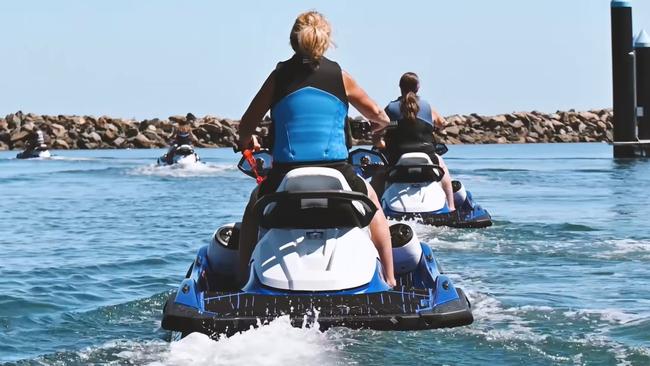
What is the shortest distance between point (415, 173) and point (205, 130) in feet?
214

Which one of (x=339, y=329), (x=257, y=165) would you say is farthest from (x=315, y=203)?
(x=257, y=165)

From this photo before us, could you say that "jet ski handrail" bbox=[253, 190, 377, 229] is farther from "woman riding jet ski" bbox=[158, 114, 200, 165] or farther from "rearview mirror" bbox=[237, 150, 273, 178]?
"woman riding jet ski" bbox=[158, 114, 200, 165]

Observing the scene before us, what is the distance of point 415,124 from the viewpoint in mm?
14250

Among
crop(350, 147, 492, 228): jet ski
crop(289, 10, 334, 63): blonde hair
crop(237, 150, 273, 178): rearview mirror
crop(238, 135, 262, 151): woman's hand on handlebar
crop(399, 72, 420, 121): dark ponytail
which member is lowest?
crop(350, 147, 492, 228): jet ski

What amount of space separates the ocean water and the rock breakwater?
5285 cm

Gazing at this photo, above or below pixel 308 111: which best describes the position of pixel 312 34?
above

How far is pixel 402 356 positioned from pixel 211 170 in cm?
2914

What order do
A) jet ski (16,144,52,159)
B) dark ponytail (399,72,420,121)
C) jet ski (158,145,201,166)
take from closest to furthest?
1. dark ponytail (399,72,420,121)
2. jet ski (158,145,201,166)
3. jet ski (16,144,52,159)

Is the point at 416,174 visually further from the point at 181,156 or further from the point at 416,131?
the point at 181,156

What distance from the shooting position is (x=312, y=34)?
7.20 m

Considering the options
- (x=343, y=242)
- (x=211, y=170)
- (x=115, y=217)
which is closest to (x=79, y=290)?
(x=343, y=242)

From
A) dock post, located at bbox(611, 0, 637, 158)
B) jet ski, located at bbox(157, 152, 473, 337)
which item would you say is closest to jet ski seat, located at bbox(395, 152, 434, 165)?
jet ski, located at bbox(157, 152, 473, 337)

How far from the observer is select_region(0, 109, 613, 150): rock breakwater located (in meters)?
76.8

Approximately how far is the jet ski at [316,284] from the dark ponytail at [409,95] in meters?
6.22
